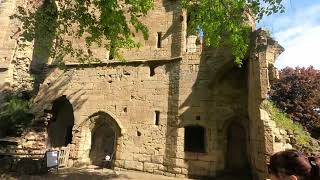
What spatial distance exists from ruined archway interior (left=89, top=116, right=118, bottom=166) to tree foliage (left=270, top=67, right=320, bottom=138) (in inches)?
565

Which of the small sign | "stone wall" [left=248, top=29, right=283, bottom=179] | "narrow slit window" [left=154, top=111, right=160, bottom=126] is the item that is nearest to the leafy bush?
the small sign

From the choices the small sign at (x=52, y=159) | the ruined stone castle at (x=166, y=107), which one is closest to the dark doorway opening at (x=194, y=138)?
the ruined stone castle at (x=166, y=107)

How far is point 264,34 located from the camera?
1201 cm

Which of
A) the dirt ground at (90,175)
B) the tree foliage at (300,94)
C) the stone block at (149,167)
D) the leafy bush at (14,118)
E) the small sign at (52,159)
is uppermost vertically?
the tree foliage at (300,94)

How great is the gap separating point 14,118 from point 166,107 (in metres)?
8.13

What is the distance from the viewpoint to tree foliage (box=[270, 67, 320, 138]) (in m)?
23.0

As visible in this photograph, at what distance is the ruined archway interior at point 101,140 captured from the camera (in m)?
15.4

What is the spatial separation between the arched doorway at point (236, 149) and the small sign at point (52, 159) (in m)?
7.29

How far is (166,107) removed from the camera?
47.0 ft

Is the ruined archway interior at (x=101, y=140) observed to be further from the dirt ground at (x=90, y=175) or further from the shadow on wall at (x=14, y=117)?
the shadow on wall at (x=14, y=117)

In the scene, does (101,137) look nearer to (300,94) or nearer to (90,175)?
(90,175)

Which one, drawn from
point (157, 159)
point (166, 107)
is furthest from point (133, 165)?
point (166, 107)

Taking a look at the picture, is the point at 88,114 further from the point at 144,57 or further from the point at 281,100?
the point at 281,100

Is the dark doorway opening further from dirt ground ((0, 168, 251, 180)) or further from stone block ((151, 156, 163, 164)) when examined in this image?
dirt ground ((0, 168, 251, 180))
